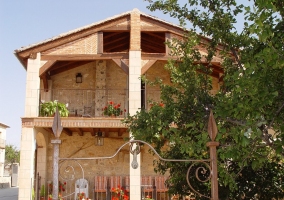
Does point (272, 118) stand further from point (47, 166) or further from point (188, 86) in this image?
point (47, 166)

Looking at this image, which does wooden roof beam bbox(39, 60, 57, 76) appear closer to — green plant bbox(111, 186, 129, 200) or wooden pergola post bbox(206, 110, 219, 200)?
green plant bbox(111, 186, 129, 200)

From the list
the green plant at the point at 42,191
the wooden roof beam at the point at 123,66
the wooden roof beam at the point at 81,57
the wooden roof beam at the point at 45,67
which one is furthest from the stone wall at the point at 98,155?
the wooden roof beam at the point at 81,57

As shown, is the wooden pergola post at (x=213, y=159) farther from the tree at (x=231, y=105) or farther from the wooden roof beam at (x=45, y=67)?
the wooden roof beam at (x=45, y=67)

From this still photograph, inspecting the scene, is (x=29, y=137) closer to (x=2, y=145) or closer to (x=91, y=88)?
(x=91, y=88)

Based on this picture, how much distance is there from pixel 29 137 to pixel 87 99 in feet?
10.7

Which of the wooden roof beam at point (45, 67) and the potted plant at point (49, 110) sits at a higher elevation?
the wooden roof beam at point (45, 67)

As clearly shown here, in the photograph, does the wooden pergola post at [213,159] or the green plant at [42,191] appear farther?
the green plant at [42,191]

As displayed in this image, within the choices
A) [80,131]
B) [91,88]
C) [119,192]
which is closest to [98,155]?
[80,131]

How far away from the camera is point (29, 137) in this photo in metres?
12.8

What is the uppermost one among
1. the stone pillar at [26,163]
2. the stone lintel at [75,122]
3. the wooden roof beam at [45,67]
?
the wooden roof beam at [45,67]

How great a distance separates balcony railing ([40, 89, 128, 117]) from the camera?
600 inches

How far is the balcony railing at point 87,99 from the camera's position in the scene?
1525cm

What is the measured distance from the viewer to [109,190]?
14508 mm

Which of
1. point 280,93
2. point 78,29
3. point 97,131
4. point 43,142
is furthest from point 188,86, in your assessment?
point 43,142
